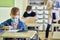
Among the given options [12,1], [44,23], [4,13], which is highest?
[12,1]

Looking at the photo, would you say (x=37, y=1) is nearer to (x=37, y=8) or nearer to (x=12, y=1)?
(x=37, y=8)

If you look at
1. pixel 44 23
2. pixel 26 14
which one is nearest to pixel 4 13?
pixel 26 14

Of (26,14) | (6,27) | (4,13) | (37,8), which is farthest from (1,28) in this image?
(37,8)

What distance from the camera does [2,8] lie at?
26.9ft

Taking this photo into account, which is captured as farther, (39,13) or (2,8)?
(39,13)

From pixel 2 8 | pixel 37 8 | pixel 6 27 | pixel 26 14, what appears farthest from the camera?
pixel 37 8

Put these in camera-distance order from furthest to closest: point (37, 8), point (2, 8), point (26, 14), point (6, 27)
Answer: point (37, 8) → point (2, 8) → point (26, 14) → point (6, 27)

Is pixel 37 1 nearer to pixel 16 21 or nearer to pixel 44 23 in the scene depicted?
pixel 44 23

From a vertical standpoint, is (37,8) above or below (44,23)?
above

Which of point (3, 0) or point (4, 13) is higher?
point (3, 0)

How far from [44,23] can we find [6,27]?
5789 millimetres

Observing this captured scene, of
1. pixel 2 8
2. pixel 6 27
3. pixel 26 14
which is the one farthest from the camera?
pixel 2 8

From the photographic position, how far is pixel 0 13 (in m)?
8.21

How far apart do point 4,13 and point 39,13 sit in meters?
2.06
